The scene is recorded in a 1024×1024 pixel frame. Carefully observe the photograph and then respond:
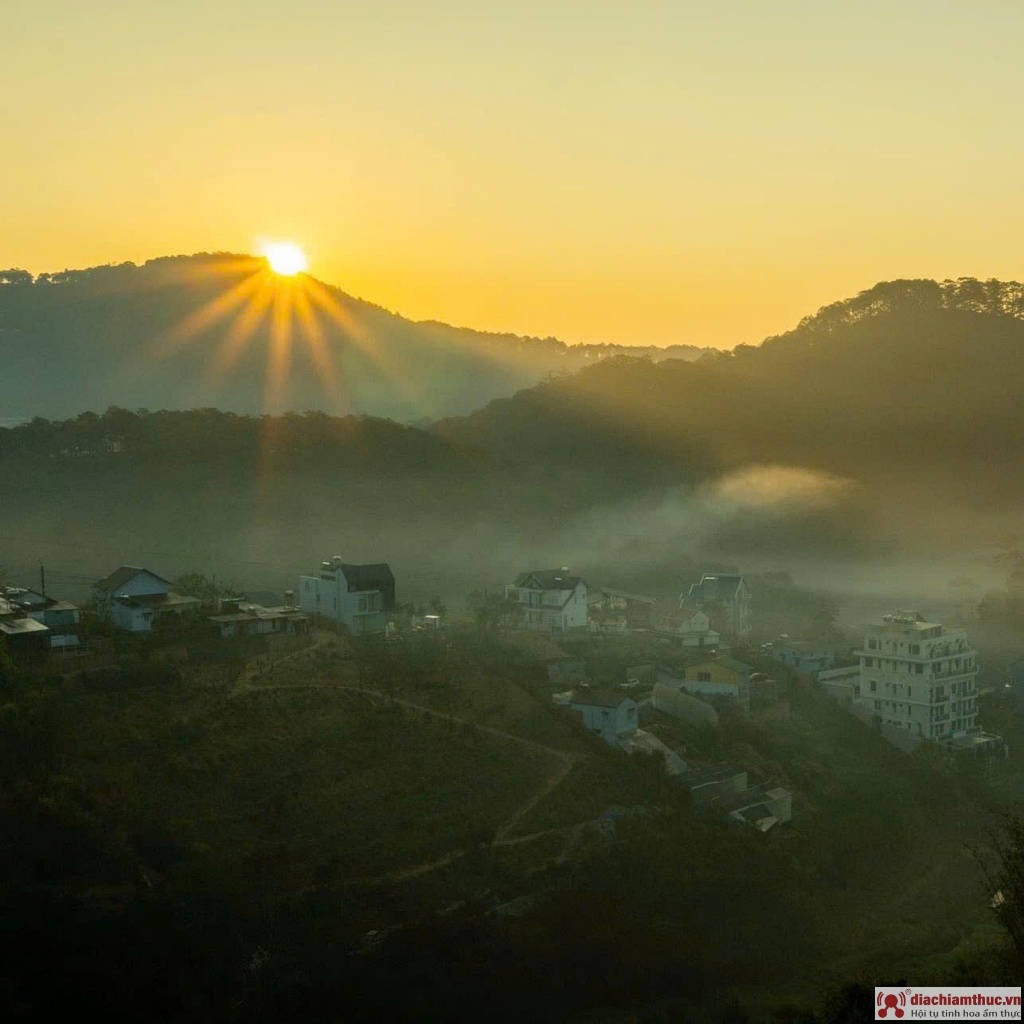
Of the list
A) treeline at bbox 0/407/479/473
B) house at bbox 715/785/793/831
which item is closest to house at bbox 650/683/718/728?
house at bbox 715/785/793/831

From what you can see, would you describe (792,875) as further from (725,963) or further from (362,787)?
(362,787)

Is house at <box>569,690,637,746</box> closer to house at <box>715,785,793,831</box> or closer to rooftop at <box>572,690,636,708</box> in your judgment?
rooftop at <box>572,690,636,708</box>

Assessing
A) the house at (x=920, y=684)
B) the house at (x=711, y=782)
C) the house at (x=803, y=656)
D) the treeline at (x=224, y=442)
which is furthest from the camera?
the treeline at (x=224, y=442)

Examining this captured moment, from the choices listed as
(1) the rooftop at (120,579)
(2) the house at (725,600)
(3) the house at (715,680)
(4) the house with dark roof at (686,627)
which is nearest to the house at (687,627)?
(4) the house with dark roof at (686,627)

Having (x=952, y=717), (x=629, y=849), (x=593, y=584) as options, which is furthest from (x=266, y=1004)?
(x=593, y=584)

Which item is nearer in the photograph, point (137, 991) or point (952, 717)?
point (137, 991)

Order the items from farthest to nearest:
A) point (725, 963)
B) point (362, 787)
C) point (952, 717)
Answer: point (952, 717) < point (362, 787) < point (725, 963)

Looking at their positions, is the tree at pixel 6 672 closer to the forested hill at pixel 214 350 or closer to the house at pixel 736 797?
the house at pixel 736 797
